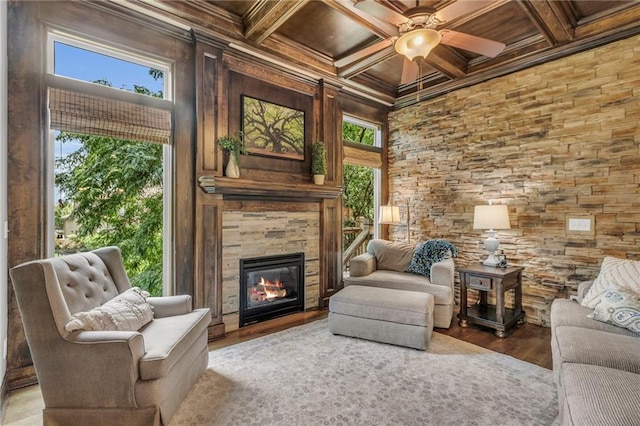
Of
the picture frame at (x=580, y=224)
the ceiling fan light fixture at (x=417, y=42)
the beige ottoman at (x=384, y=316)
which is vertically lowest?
the beige ottoman at (x=384, y=316)

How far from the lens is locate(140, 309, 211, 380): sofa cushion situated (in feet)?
5.73

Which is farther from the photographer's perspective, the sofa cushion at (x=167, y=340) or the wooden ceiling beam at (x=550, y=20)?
the wooden ceiling beam at (x=550, y=20)

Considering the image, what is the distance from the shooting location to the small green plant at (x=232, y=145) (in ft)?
10.9

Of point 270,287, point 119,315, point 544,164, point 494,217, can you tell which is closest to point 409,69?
point 494,217

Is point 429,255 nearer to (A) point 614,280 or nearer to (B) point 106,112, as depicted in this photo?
(A) point 614,280

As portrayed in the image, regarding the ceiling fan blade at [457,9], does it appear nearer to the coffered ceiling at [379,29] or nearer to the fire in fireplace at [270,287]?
the coffered ceiling at [379,29]

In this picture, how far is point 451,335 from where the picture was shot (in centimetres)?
326

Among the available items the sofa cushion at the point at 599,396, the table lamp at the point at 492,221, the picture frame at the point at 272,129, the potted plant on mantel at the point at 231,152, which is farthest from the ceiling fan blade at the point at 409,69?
the sofa cushion at the point at 599,396

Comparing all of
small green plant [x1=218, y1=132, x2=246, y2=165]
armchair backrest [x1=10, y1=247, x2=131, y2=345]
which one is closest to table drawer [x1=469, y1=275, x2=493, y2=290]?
small green plant [x1=218, y1=132, x2=246, y2=165]

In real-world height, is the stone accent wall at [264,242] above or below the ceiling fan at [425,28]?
below

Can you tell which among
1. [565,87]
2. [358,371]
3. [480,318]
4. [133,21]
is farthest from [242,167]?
[565,87]

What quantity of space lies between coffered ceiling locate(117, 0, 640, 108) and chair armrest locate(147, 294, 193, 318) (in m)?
2.59

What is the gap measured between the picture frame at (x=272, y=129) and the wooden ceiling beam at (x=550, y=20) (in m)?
2.59

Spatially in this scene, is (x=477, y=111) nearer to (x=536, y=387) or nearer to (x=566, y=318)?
(x=566, y=318)
